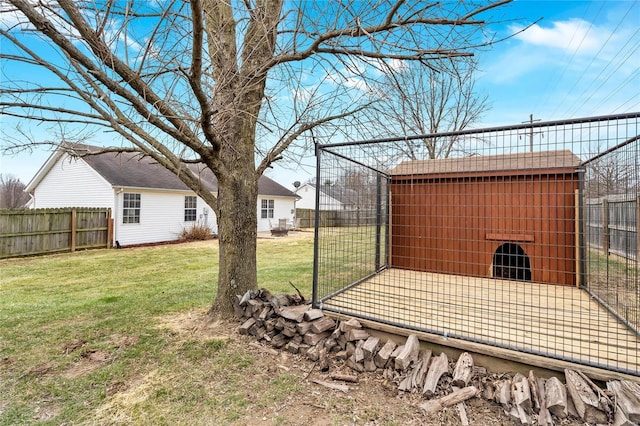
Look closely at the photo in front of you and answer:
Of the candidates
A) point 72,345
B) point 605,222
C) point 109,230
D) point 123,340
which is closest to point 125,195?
point 109,230

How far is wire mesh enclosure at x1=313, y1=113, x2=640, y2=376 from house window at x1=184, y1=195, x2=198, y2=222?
11.5 metres

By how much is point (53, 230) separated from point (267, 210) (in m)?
11.0

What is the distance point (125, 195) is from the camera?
11.9 meters

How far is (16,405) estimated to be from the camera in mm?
2309

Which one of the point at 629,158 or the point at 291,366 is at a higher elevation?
the point at 629,158

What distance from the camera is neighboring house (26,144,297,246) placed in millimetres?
11781

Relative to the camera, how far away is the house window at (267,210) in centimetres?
1911

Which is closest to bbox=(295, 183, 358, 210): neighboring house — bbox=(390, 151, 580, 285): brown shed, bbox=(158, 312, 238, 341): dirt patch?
bbox=(390, 151, 580, 285): brown shed

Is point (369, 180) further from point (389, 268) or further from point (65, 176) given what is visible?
point (65, 176)

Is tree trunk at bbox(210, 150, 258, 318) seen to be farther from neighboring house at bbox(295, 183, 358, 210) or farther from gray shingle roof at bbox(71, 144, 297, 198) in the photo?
gray shingle roof at bbox(71, 144, 297, 198)

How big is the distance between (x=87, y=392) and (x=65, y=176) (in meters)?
14.3

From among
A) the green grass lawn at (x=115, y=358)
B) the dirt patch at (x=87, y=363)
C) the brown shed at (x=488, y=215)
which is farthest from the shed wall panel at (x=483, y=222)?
the dirt patch at (x=87, y=363)

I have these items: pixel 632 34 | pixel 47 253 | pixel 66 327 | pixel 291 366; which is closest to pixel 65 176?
pixel 47 253

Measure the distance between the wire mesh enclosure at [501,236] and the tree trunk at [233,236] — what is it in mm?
975
